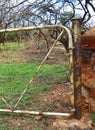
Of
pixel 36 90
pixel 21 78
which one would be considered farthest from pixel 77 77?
pixel 21 78

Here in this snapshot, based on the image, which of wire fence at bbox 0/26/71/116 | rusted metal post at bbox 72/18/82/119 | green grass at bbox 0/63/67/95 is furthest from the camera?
green grass at bbox 0/63/67/95

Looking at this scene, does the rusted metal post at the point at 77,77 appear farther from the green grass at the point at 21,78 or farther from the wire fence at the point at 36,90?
the green grass at the point at 21,78

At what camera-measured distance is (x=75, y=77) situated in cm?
421

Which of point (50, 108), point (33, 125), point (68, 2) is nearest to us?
point (33, 125)

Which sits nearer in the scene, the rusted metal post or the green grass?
the rusted metal post

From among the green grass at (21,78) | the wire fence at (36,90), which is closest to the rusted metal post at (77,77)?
the wire fence at (36,90)

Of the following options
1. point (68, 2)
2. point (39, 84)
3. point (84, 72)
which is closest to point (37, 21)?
point (68, 2)

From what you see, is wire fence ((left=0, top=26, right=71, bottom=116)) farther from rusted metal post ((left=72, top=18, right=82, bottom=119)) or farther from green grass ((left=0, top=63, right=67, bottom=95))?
rusted metal post ((left=72, top=18, right=82, bottom=119))

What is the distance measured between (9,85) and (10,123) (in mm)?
2390

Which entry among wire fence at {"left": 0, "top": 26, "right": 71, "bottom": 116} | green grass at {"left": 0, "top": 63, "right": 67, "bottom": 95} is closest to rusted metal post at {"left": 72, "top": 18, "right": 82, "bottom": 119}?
wire fence at {"left": 0, "top": 26, "right": 71, "bottom": 116}

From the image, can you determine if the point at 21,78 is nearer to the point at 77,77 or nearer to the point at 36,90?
the point at 36,90

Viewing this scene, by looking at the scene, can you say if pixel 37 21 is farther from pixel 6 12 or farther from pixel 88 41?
pixel 88 41

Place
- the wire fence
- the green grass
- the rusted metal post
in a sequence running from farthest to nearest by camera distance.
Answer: the green grass, the wire fence, the rusted metal post

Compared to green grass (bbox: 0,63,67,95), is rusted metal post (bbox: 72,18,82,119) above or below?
above
